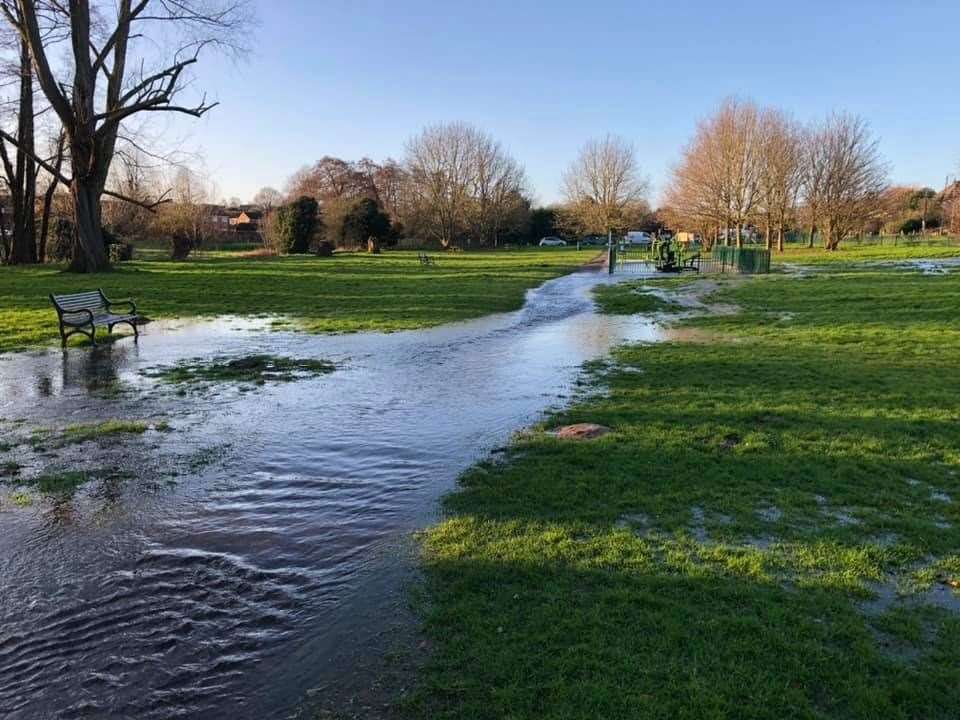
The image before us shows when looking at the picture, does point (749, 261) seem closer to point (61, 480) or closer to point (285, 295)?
point (285, 295)

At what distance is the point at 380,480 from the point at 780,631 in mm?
3458

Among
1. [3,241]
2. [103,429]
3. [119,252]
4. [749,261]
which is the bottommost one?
[103,429]

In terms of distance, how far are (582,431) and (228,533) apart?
3.54 meters

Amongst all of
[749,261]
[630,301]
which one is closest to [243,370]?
[630,301]

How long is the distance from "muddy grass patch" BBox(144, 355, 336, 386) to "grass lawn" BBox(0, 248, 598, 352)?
365cm

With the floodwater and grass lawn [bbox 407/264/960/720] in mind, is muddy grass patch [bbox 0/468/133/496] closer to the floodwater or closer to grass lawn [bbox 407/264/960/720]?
the floodwater

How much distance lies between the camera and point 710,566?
404 cm

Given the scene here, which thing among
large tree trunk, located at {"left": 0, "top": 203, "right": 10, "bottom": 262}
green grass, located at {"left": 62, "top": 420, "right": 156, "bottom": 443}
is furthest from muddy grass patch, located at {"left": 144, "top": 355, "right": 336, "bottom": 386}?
large tree trunk, located at {"left": 0, "top": 203, "right": 10, "bottom": 262}

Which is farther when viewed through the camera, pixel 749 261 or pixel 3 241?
pixel 3 241

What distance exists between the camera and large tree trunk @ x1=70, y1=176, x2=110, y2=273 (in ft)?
84.9

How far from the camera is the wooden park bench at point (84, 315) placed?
12.6 metres

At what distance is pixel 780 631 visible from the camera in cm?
334

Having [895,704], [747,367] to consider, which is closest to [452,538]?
[895,704]

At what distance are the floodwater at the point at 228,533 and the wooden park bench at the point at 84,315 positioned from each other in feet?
7.72
